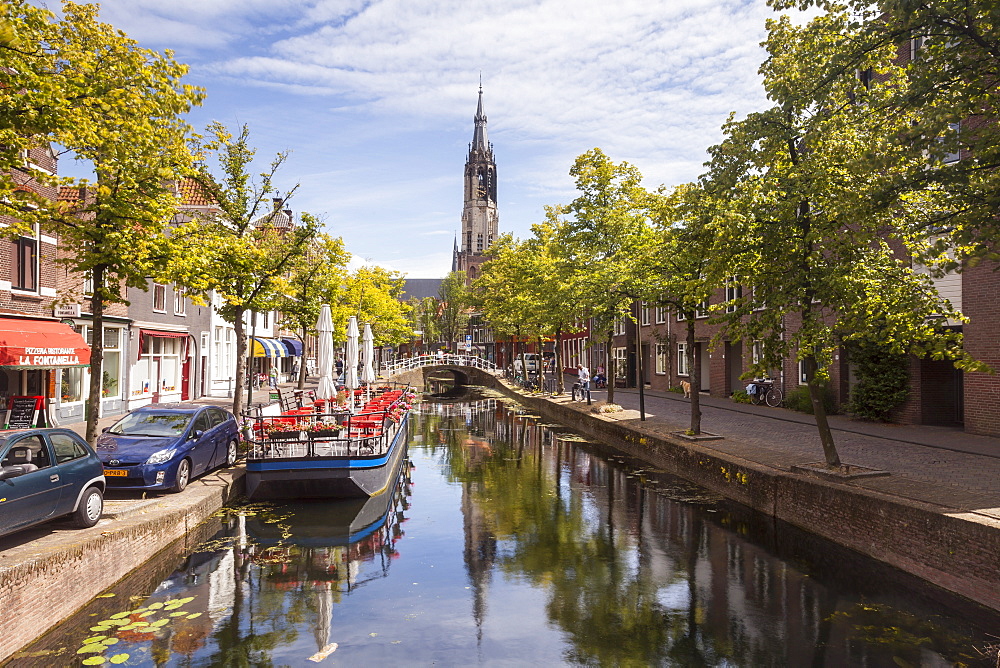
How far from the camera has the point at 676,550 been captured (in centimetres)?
1038

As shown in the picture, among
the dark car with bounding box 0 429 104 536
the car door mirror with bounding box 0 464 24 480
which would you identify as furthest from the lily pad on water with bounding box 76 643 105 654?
the car door mirror with bounding box 0 464 24 480

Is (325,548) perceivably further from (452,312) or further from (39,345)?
(452,312)

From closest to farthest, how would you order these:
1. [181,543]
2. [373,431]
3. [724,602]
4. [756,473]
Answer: [724,602]
[181,543]
[756,473]
[373,431]

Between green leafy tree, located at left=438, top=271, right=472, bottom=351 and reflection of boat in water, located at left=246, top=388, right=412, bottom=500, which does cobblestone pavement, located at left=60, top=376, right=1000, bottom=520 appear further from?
green leafy tree, located at left=438, top=271, right=472, bottom=351

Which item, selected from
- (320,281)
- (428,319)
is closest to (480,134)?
(428,319)

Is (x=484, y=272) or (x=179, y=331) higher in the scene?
(x=484, y=272)

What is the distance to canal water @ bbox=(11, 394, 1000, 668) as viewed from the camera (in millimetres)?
6719

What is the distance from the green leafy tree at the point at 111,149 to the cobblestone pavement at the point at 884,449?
1216 cm

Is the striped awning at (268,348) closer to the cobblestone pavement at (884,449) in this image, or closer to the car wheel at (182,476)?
the cobblestone pavement at (884,449)

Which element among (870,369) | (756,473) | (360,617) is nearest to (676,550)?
(756,473)

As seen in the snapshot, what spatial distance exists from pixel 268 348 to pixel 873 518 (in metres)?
38.8

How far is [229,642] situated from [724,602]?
5750mm

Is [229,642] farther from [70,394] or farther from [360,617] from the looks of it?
[70,394]

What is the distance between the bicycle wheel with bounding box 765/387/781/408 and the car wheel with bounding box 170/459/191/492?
2123cm
